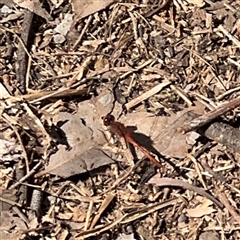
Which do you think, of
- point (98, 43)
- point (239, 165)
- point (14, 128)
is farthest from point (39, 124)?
point (239, 165)

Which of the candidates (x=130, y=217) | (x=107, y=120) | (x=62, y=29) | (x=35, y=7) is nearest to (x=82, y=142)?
(x=107, y=120)

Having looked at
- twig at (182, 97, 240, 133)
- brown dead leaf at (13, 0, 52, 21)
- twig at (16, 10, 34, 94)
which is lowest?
twig at (182, 97, 240, 133)

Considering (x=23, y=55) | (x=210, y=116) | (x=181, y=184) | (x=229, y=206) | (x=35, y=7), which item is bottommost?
(x=229, y=206)

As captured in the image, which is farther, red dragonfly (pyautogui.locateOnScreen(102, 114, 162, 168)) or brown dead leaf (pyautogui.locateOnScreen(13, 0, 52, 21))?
brown dead leaf (pyautogui.locateOnScreen(13, 0, 52, 21))

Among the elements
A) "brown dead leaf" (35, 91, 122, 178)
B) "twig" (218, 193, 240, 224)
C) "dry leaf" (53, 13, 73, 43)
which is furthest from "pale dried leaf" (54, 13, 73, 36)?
"twig" (218, 193, 240, 224)

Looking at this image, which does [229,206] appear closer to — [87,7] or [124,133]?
[124,133]

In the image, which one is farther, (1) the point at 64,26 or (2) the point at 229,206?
(1) the point at 64,26

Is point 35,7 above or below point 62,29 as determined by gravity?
above

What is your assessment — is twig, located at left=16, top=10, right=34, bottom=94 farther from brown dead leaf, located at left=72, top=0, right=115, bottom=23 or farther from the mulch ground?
brown dead leaf, located at left=72, top=0, right=115, bottom=23
